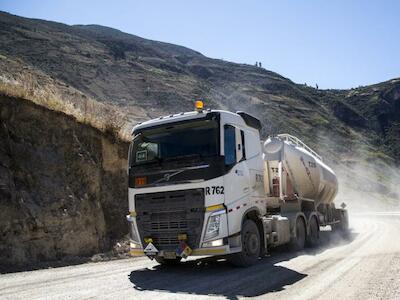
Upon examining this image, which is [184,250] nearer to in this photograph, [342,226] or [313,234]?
[313,234]

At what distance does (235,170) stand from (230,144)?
58 cm

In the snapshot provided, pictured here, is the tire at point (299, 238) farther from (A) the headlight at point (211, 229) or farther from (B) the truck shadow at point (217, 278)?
(A) the headlight at point (211, 229)

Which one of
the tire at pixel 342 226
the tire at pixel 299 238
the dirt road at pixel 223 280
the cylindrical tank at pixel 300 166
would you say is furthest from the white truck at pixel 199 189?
the tire at pixel 342 226

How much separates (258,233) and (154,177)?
9.60ft

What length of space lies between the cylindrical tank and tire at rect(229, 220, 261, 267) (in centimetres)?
367

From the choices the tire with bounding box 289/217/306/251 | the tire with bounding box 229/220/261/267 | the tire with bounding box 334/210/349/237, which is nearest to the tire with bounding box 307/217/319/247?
the tire with bounding box 289/217/306/251

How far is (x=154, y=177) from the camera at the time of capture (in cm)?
877

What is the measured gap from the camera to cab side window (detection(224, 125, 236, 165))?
8641mm

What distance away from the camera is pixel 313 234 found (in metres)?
13.6

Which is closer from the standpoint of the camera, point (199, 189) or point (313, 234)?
point (199, 189)

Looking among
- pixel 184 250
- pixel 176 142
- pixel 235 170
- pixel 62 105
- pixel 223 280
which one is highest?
pixel 62 105

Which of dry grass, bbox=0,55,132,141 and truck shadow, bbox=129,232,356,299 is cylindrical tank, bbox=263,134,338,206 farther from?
dry grass, bbox=0,55,132,141

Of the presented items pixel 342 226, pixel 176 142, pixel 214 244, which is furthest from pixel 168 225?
pixel 342 226

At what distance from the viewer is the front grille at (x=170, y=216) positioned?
829 centimetres
